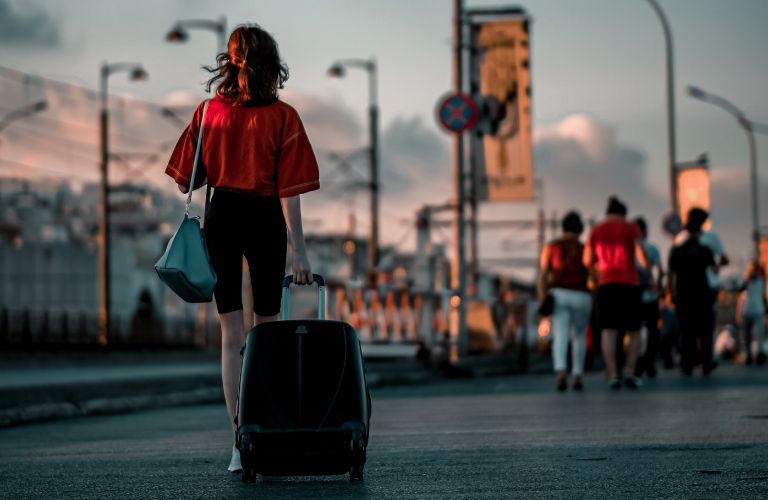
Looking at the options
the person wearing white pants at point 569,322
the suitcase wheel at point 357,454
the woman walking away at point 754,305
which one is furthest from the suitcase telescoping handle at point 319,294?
the woman walking away at point 754,305

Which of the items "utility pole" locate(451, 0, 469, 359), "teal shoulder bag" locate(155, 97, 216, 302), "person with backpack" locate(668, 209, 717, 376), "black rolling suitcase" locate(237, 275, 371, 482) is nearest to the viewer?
"black rolling suitcase" locate(237, 275, 371, 482)

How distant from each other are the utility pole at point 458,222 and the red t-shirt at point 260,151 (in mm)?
17515

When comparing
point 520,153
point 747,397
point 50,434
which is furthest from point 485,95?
point 50,434

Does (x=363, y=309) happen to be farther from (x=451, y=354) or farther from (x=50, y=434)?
(x=50, y=434)

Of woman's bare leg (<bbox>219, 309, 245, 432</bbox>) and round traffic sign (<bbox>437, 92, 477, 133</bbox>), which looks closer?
woman's bare leg (<bbox>219, 309, 245, 432</bbox>)

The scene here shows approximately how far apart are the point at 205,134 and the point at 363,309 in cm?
2068

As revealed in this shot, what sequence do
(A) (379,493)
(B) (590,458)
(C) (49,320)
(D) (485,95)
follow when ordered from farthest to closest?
1. (C) (49,320)
2. (D) (485,95)
3. (B) (590,458)
4. (A) (379,493)

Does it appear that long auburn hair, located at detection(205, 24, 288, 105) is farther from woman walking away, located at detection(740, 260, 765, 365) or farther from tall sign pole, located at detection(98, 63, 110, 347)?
tall sign pole, located at detection(98, 63, 110, 347)

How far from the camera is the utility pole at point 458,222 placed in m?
24.9

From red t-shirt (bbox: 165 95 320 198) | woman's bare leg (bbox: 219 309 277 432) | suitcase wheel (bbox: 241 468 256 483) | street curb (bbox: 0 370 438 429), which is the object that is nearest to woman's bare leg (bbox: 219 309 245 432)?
woman's bare leg (bbox: 219 309 277 432)

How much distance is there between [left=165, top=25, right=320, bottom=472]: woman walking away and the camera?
701 cm

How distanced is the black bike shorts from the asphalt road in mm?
863

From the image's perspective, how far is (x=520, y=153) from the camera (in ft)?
92.6

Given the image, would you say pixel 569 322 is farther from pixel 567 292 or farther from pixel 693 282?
pixel 693 282
